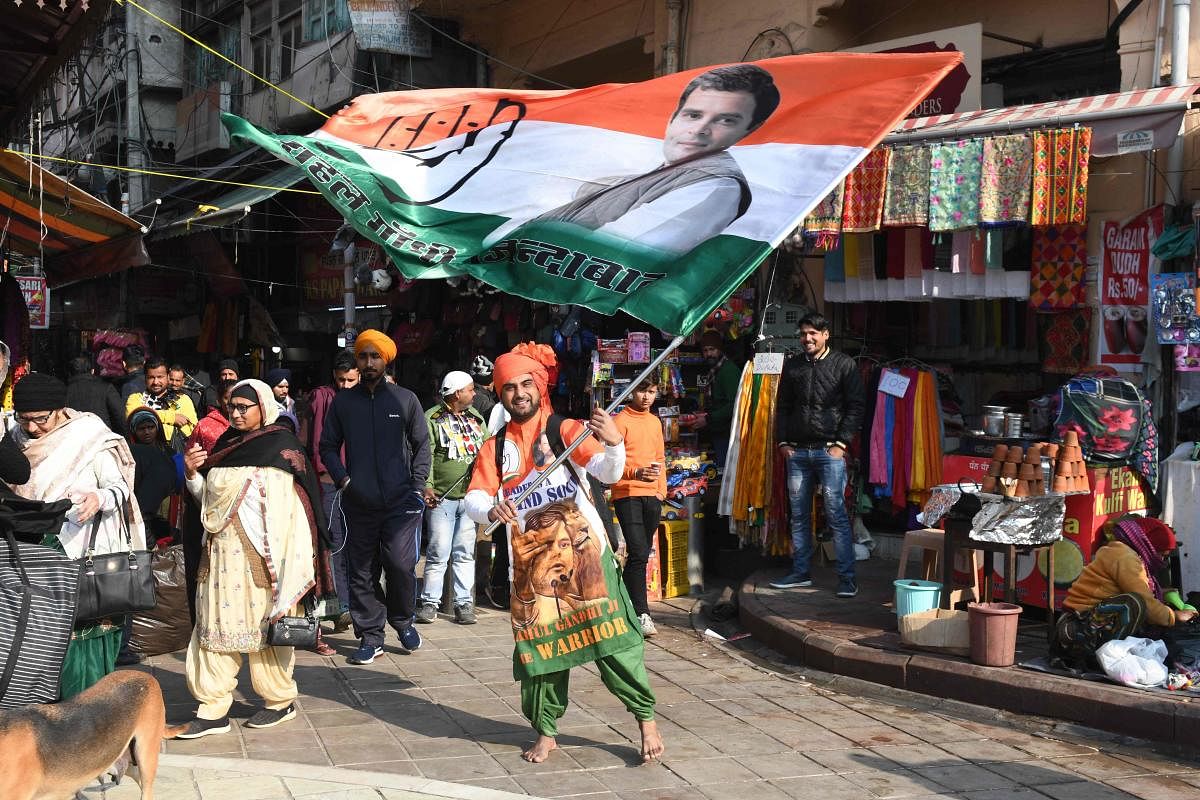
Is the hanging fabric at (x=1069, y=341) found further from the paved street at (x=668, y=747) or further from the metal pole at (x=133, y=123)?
the metal pole at (x=133, y=123)

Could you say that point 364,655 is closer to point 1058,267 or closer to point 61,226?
point 61,226

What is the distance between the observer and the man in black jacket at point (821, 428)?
9.03 meters

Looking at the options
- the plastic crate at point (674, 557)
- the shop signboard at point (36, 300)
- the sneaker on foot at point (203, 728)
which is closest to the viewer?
the sneaker on foot at point (203, 728)

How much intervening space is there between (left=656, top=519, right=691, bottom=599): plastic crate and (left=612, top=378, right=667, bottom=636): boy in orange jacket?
4.23 ft

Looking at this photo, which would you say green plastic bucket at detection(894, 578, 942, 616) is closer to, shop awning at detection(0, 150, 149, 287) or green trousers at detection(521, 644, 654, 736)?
green trousers at detection(521, 644, 654, 736)

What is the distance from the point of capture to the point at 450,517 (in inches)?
358

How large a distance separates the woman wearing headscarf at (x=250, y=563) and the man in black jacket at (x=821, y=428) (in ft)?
13.8

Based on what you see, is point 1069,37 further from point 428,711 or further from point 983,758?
point 428,711

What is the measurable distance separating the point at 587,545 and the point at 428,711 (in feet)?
5.46

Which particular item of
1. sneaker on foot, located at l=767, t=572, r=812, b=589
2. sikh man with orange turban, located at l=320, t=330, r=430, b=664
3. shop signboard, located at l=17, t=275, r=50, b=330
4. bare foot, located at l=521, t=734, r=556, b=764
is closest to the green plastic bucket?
sneaker on foot, located at l=767, t=572, r=812, b=589

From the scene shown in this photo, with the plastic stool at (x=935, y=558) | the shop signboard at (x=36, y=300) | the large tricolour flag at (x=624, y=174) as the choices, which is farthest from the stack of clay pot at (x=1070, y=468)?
the shop signboard at (x=36, y=300)

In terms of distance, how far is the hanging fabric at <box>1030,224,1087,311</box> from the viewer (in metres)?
9.47

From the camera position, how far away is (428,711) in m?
6.60

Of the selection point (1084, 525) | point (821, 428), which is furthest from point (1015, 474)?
point (821, 428)
